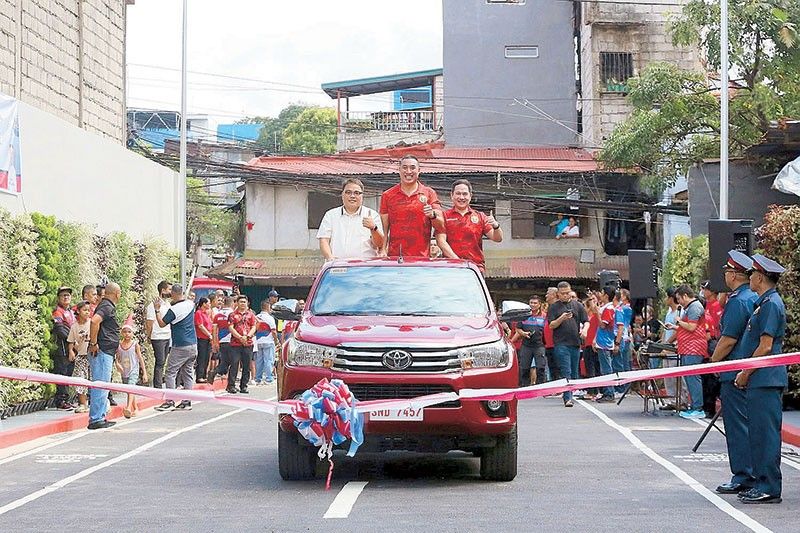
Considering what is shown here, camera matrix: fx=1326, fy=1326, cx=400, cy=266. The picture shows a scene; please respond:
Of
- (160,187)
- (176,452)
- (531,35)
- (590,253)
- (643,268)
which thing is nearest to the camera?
(176,452)

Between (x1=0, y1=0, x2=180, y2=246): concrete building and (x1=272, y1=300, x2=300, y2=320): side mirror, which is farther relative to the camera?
(x1=0, y1=0, x2=180, y2=246): concrete building

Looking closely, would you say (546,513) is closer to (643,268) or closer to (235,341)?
(643,268)

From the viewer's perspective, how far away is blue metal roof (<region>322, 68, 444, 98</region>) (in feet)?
195

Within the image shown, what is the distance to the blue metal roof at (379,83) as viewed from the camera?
195 ft

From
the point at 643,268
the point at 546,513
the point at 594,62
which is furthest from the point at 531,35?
the point at 546,513

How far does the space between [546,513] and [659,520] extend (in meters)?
0.81

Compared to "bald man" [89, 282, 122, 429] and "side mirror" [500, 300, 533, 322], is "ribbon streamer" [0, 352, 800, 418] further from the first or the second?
"bald man" [89, 282, 122, 429]

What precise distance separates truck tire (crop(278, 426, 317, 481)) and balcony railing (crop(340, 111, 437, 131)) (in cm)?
4562

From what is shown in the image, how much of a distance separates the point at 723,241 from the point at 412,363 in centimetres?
811

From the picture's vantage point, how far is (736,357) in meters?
10.8

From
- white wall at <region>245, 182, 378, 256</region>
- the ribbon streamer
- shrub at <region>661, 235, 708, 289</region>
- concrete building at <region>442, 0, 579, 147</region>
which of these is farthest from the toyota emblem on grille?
concrete building at <region>442, 0, 579, 147</region>

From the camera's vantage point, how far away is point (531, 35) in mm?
52656

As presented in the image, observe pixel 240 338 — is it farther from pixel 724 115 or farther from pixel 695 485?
pixel 695 485

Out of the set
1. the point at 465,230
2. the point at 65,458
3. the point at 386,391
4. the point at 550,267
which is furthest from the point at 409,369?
the point at 550,267
